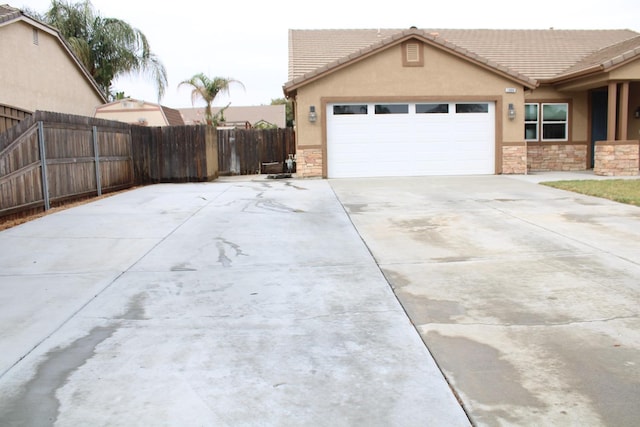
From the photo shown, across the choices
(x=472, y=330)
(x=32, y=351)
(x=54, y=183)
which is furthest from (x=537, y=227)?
(x=54, y=183)

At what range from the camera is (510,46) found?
74.3ft

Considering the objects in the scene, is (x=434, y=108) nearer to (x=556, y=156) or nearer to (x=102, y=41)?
(x=556, y=156)

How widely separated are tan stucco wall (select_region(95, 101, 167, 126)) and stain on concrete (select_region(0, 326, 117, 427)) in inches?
979

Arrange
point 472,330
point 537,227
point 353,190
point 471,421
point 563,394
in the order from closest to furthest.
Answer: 1. point 471,421
2. point 563,394
3. point 472,330
4. point 537,227
5. point 353,190

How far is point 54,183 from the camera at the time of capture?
11586 mm

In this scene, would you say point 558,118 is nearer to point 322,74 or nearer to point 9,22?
point 322,74

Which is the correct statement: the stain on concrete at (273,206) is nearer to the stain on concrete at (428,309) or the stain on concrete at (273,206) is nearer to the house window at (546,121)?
the stain on concrete at (428,309)

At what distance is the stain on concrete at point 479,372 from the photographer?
10.5 feet

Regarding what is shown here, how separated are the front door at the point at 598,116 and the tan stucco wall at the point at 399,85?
12.8 ft

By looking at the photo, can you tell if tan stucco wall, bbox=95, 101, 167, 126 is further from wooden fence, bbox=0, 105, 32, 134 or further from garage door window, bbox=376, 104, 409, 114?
garage door window, bbox=376, 104, 409, 114

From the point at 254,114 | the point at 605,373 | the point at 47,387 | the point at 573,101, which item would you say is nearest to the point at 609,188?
the point at 573,101

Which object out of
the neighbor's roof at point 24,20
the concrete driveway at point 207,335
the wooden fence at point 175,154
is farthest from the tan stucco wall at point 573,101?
the neighbor's roof at point 24,20

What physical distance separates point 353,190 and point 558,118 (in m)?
10.1

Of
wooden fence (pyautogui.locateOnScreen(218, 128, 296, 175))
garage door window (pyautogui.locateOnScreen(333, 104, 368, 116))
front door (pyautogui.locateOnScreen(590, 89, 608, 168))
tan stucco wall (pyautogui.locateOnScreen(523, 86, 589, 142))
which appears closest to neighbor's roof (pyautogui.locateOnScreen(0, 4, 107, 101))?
wooden fence (pyautogui.locateOnScreen(218, 128, 296, 175))
